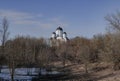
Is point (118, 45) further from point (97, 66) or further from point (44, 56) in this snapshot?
point (44, 56)

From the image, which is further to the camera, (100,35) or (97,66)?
(100,35)

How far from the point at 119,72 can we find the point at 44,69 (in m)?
19.4

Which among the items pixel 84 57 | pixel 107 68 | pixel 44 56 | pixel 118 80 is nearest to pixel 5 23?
pixel 44 56

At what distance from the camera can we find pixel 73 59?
69.9 m

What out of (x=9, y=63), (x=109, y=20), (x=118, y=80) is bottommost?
(x=118, y=80)

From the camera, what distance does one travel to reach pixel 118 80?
3384 centimetres

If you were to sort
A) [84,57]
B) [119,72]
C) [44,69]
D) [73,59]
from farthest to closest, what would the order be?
1. [73,59]
2. [44,69]
3. [84,57]
4. [119,72]

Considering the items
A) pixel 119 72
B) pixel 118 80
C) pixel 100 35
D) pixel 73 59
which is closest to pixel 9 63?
pixel 118 80

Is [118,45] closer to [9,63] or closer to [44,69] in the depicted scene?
[44,69]

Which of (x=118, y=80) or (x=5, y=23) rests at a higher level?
(x=5, y=23)

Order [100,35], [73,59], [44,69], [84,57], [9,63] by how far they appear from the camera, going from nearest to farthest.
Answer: [9,63] < [84,57] < [44,69] < [73,59] < [100,35]

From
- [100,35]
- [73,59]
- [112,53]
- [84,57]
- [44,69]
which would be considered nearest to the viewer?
[112,53]

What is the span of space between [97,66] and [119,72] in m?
10.6

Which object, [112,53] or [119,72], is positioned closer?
[119,72]
